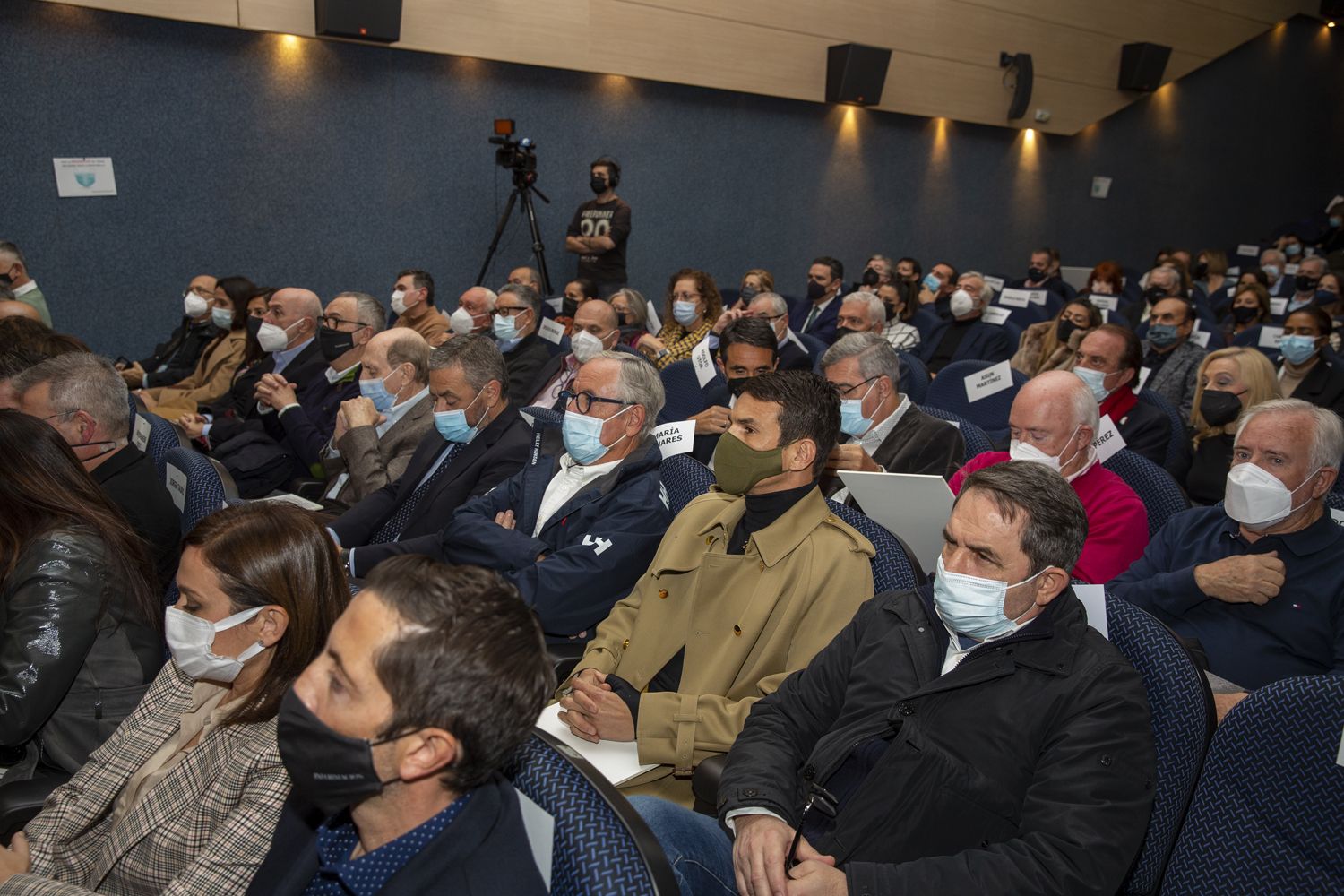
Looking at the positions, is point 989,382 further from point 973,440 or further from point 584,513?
point 584,513

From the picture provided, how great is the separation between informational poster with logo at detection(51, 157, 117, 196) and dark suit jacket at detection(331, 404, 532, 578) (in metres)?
4.95

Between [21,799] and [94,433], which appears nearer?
[21,799]

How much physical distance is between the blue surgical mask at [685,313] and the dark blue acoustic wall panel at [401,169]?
3.00m

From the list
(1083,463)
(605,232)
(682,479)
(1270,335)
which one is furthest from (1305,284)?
(682,479)

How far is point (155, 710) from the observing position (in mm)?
1837

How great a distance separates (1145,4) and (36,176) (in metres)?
12.3

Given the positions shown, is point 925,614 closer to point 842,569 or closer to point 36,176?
point 842,569

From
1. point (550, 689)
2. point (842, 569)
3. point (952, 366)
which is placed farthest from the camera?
point (952, 366)

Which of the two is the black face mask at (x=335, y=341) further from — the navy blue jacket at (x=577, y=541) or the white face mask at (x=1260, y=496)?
the white face mask at (x=1260, y=496)

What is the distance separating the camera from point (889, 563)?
7.18 feet

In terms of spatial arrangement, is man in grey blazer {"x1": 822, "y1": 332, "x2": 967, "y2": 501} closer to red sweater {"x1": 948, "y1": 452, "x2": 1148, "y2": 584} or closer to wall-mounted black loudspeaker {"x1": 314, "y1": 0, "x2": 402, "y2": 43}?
red sweater {"x1": 948, "y1": 452, "x2": 1148, "y2": 584}

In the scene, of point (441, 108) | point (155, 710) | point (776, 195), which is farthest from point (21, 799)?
point (776, 195)

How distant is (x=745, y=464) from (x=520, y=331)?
3.56 metres

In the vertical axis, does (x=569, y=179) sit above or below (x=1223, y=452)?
above
